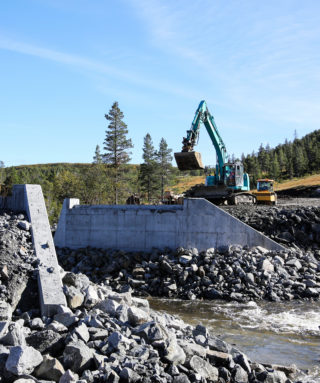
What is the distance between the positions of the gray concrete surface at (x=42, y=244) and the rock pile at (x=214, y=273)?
19.0ft

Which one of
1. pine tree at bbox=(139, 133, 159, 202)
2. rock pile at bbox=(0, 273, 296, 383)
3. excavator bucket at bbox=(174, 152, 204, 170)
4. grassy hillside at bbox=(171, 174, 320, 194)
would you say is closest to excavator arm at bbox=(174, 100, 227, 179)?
excavator bucket at bbox=(174, 152, 204, 170)

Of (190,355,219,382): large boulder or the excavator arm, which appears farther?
the excavator arm

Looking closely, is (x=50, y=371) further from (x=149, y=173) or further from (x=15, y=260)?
(x=149, y=173)

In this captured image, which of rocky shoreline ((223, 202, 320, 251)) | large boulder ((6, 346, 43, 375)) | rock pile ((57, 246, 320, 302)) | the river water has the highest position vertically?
rocky shoreline ((223, 202, 320, 251))

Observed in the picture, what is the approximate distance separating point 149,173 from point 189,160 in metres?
37.8

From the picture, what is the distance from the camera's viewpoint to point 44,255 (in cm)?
809

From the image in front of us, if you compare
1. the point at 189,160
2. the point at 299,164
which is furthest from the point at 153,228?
the point at 299,164

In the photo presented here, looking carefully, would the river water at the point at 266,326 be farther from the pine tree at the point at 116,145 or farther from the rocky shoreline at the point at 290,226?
the pine tree at the point at 116,145

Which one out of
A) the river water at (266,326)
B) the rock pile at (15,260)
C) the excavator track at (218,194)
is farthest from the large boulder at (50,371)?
the excavator track at (218,194)

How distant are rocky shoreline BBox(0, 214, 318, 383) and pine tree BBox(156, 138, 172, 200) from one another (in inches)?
1888

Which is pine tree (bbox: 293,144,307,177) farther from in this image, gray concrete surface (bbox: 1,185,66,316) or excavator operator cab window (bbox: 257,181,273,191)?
gray concrete surface (bbox: 1,185,66,316)

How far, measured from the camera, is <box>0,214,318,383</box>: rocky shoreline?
510 centimetres

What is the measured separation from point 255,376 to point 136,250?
11.4m

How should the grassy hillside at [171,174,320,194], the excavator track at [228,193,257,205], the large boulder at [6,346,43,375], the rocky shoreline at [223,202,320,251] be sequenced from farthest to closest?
the grassy hillside at [171,174,320,194] < the excavator track at [228,193,257,205] < the rocky shoreline at [223,202,320,251] < the large boulder at [6,346,43,375]
